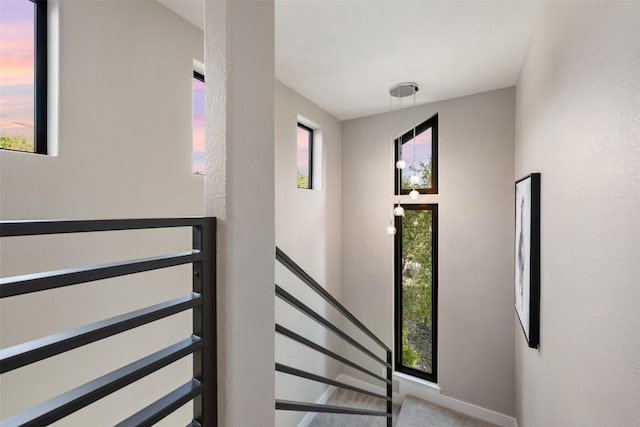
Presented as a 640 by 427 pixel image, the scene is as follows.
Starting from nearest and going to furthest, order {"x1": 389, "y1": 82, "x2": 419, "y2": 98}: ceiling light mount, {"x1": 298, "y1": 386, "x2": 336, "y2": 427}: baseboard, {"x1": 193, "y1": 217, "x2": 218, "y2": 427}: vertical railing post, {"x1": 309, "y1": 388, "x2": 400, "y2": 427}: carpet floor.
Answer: {"x1": 193, "y1": 217, "x2": 218, "y2": 427}: vertical railing post, {"x1": 389, "y1": 82, "x2": 419, "y2": 98}: ceiling light mount, {"x1": 298, "y1": 386, "x2": 336, "y2": 427}: baseboard, {"x1": 309, "y1": 388, "x2": 400, "y2": 427}: carpet floor

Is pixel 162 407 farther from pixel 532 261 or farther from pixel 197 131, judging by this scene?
pixel 532 261

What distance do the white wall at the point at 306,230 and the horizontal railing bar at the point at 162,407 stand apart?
204 cm

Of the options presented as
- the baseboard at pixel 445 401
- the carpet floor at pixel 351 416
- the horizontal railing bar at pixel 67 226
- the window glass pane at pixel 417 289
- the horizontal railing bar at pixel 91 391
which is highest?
the horizontal railing bar at pixel 67 226

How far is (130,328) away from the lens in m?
0.60

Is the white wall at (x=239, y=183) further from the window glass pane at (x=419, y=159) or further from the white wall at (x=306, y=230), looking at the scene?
the window glass pane at (x=419, y=159)

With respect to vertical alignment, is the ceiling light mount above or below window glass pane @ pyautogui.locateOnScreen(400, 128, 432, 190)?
above

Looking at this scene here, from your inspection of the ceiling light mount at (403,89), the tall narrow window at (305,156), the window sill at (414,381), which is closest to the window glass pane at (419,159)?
the ceiling light mount at (403,89)

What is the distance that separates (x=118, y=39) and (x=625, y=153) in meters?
2.02

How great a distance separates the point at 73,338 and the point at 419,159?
355 centimetres

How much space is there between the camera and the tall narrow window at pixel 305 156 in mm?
3414

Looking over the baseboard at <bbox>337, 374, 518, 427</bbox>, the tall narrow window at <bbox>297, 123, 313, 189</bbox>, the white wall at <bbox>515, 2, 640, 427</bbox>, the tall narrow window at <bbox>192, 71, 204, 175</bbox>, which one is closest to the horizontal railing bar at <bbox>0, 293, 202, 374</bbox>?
the white wall at <bbox>515, 2, 640, 427</bbox>

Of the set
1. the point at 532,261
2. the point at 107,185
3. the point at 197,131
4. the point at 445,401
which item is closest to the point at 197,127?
the point at 197,131

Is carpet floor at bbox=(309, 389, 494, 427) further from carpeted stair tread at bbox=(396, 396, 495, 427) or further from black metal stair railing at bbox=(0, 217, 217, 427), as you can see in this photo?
black metal stair railing at bbox=(0, 217, 217, 427)

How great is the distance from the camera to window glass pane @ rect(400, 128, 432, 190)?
3518 millimetres
